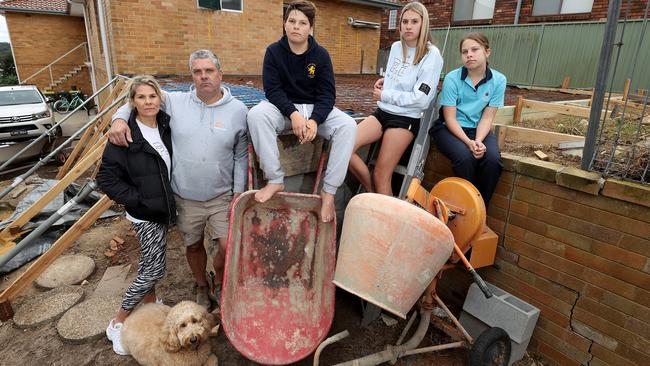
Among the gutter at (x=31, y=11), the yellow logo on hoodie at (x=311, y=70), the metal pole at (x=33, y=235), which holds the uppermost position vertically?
the gutter at (x=31, y=11)

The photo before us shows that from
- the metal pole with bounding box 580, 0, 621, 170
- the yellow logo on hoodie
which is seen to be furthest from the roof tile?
the metal pole with bounding box 580, 0, 621, 170

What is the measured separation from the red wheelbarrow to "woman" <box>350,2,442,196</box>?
2.33ft

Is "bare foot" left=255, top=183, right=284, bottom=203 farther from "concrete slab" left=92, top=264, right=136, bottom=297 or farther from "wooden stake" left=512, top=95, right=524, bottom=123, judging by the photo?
"wooden stake" left=512, top=95, right=524, bottom=123

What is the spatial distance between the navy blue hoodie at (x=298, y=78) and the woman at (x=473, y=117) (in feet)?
3.34

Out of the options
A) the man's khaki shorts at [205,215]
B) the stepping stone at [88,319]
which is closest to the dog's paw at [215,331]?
the man's khaki shorts at [205,215]

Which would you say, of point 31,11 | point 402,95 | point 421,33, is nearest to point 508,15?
point 421,33

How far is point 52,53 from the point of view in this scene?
58.2ft

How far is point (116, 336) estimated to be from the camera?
3010 mm

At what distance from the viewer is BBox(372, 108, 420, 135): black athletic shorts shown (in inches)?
121

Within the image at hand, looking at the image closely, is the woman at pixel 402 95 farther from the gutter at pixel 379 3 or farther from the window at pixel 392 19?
the window at pixel 392 19

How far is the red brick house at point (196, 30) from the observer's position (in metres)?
8.95

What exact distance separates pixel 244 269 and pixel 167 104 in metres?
1.32

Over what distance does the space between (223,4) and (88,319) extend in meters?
9.03

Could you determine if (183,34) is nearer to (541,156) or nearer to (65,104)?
(541,156)
